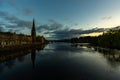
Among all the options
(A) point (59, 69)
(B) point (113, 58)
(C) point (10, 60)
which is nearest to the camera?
(A) point (59, 69)

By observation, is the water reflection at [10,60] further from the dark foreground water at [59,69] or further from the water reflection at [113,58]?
the water reflection at [113,58]

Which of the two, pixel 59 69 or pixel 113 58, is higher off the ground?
pixel 59 69

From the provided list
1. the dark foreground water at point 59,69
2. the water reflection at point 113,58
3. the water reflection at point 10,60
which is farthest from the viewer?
the water reflection at point 113,58

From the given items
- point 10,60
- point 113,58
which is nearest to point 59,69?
point 10,60

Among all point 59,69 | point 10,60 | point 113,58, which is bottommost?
point 113,58

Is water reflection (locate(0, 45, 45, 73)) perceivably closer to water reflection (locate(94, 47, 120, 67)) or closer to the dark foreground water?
the dark foreground water

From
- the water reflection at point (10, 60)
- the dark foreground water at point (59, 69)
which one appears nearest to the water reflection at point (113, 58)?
the dark foreground water at point (59, 69)

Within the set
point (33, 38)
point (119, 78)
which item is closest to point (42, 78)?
point (119, 78)

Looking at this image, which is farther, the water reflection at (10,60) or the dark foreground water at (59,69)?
the water reflection at (10,60)

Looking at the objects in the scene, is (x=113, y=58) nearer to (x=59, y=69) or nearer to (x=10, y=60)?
(x=59, y=69)

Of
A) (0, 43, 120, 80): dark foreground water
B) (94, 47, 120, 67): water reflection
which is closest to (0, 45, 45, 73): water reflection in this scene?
(0, 43, 120, 80): dark foreground water

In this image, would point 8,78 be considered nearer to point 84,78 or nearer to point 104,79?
point 84,78

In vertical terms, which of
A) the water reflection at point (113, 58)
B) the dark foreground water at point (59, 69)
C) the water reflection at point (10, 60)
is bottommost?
the water reflection at point (113, 58)

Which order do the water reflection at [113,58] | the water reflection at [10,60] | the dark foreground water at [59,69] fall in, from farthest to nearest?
the water reflection at [113,58] → the water reflection at [10,60] → the dark foreground water at [59,69]
